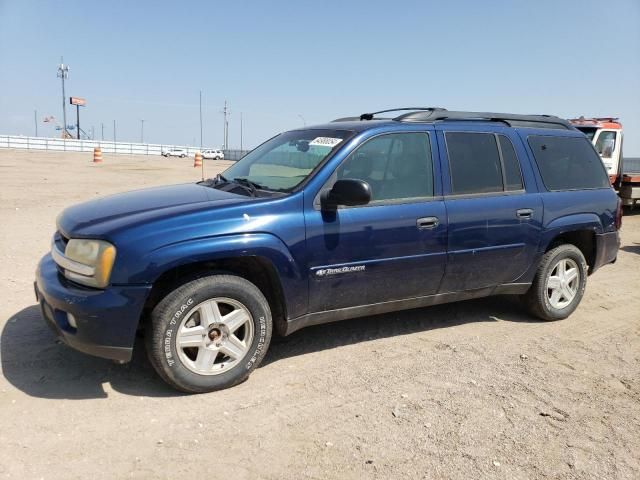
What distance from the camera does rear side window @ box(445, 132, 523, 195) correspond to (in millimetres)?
4574

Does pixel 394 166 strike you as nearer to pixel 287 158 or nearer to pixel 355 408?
pixel 287 158

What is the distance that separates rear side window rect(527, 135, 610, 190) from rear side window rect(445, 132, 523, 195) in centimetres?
38

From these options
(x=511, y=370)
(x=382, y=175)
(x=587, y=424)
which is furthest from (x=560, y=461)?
(x=382, y=175)

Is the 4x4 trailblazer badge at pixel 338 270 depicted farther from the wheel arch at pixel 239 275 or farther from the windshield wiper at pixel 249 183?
the windshield wiper at pixel 249 183

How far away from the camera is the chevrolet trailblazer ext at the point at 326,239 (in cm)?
340

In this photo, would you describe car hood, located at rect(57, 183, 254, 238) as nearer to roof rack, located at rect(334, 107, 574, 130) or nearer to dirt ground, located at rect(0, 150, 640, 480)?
dirt ground, located at rect(0, 150, 640, 480)

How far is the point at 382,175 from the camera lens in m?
4.25

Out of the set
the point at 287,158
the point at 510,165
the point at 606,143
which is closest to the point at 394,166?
the point at 287,158

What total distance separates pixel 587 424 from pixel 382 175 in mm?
2193

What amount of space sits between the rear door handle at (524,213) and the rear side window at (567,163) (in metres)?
0.41

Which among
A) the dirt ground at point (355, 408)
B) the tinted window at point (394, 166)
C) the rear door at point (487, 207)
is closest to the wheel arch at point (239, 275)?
the dirt ground at point (355, 408)

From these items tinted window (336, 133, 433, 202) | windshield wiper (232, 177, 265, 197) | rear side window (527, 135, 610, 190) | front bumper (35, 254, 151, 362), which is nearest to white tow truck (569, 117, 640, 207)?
rear side window (527, 135, 610, 190)

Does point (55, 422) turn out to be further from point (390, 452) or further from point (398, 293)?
point (398, 293)

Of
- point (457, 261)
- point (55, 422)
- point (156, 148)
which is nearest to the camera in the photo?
point (55, 422)
